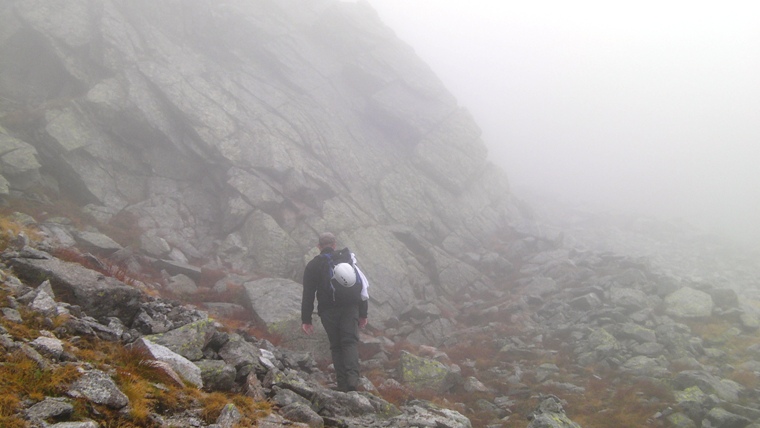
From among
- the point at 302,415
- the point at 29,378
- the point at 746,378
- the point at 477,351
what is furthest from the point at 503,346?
the point at 29,378

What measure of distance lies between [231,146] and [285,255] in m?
9.60

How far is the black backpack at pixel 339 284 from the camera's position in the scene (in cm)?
1141

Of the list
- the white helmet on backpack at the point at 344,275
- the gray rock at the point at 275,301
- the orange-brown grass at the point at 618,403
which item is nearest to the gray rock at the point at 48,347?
the white helmet on backpack at the point at 344,275

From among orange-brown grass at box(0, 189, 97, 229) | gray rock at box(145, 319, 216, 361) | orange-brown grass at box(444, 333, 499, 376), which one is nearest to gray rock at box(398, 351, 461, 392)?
orange-brown grass at box(444, 333, 499, 376)

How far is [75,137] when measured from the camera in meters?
23.9

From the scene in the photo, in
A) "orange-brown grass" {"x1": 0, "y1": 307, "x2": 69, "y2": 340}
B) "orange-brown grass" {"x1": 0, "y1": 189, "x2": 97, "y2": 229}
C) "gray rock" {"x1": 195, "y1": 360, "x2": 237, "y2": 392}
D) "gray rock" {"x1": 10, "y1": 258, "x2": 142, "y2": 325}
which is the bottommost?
Answer: "orange-brown grass" {"x1": 0, "y1": 189, "x2": 97, "y2": 229}

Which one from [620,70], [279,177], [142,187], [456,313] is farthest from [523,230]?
[620,70]

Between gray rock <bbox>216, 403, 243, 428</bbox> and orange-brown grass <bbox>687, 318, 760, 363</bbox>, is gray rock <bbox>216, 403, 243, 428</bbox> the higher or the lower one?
the lower one

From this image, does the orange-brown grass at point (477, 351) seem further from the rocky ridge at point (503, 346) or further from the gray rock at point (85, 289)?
the gray rock at point (85, 289)

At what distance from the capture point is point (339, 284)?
1137 centimetres

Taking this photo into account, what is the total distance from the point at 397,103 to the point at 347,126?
23.7 feet

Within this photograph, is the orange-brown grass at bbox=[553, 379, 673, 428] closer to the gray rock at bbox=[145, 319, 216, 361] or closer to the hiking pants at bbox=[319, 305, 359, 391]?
the hiking pants at bbox=[319, 305, 359, 391]

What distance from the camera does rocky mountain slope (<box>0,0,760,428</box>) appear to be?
7.86 meters

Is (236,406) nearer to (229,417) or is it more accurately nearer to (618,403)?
(229,417)
